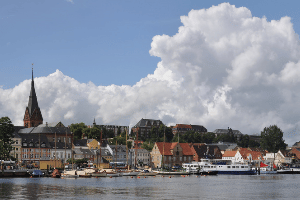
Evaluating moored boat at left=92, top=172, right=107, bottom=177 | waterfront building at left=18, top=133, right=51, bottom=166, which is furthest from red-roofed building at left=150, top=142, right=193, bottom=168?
moored boat at left=92, top=172, right=107, bottom=177

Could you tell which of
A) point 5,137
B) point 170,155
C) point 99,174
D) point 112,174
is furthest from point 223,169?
point 5,137

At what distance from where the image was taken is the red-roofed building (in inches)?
7579

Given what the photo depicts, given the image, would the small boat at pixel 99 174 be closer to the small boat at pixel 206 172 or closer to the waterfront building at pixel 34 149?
the small boat at pixel 206 172

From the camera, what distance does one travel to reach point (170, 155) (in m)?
→ 193

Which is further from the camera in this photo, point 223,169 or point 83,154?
point 83,154

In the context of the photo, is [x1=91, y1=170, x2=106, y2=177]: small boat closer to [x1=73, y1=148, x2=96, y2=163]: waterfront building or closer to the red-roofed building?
the red-roofed building

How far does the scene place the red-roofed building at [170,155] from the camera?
19250 cm

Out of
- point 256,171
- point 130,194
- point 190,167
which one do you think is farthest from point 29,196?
point 256,171

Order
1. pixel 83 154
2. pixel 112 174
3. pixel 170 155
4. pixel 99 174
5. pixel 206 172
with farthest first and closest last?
pixel 83 154 → pixel 170 155 → pixel 206 172 → pixel 112 174 → pixel 99 174

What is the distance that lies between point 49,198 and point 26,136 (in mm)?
134580

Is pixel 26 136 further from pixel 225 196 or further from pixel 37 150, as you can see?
pixel 225 196

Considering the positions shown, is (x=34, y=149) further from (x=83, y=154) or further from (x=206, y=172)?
(x=206, y=172)

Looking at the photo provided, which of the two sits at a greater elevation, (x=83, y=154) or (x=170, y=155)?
(x=83, y=154)

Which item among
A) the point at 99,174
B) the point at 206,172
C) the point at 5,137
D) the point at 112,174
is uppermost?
the point at 5,137
